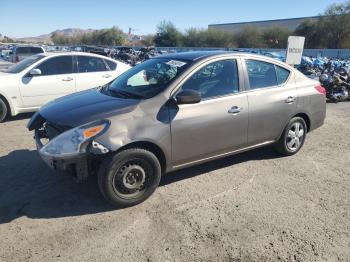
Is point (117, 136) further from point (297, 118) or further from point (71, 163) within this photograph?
point (297, 118)

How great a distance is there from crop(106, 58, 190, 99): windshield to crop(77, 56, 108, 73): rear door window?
380 centimetres

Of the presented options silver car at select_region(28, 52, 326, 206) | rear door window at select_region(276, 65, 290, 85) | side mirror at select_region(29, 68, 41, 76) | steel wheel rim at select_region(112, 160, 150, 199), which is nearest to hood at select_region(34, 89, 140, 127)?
silver car at select_region(28, 52, 326, 206)

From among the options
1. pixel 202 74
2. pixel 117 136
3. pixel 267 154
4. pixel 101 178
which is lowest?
pixel 267 154

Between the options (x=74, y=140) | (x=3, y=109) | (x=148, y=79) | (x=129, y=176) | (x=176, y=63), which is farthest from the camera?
(x=3, y=109)

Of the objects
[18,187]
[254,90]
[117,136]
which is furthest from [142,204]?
[254,90]

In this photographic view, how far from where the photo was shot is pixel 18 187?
4.38 m

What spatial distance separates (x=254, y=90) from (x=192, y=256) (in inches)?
103

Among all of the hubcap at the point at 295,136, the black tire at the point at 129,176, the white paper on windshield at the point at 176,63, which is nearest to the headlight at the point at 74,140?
the black tire at the point at 129,176

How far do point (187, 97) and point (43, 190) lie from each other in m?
2.12

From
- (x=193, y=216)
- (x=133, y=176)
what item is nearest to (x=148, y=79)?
(x=133, y=176)

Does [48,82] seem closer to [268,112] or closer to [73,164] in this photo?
[73,164]

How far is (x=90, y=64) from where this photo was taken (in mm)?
8664

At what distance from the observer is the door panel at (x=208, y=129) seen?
414cm

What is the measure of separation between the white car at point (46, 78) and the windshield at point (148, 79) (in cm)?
356
